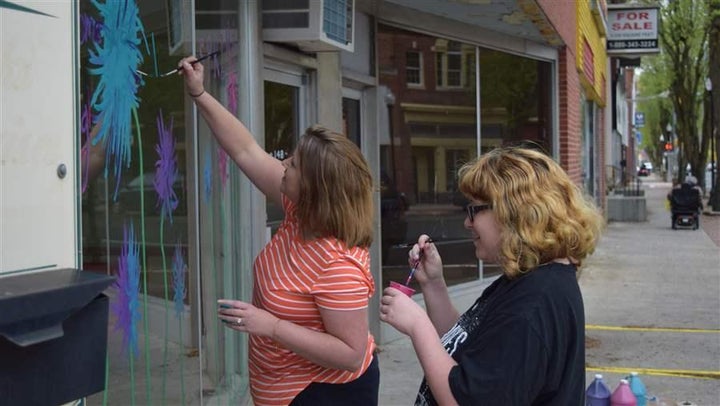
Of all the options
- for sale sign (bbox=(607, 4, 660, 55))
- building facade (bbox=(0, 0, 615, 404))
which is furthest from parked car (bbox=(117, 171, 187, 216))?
for sale sign (bbox=(607, 4, 660, 55))

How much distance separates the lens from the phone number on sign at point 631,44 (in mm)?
17336

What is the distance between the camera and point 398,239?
7.98m

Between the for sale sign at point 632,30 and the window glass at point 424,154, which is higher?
the for sale sign at point 632,30

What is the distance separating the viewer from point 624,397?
3.90 meters

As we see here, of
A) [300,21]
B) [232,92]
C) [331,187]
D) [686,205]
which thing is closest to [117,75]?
[331,187]

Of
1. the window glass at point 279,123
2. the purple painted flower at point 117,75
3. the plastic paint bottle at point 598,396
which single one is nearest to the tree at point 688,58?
the window glass at point 279,123

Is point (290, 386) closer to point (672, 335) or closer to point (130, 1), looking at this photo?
point (130, 1)

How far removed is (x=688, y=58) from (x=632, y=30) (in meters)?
15.6

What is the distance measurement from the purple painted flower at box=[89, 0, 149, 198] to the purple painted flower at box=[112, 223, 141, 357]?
254 millimetres

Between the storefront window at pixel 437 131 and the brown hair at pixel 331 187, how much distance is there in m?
5.04

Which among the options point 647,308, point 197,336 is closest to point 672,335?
point 647,308

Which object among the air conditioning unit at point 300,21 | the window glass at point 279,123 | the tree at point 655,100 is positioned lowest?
the window glass at point 279,123

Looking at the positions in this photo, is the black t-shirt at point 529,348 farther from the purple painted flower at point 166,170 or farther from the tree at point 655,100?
the tree at point 655,100

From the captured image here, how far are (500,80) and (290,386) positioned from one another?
24.7 feet
